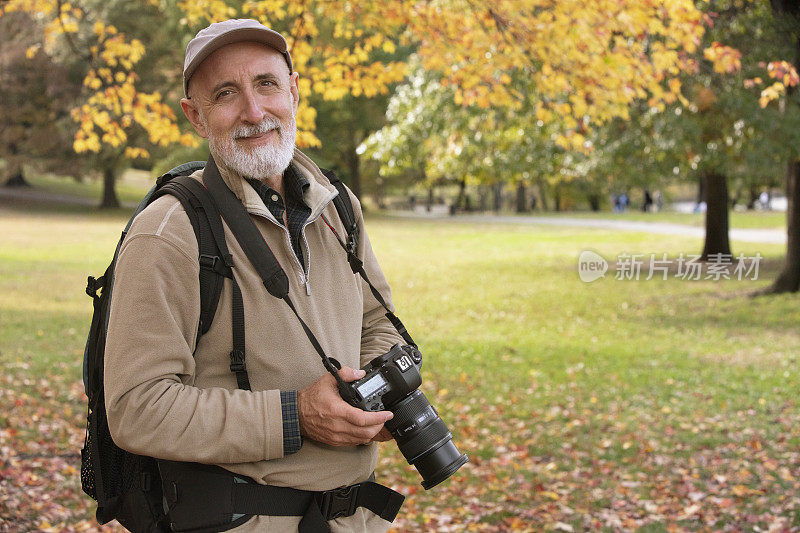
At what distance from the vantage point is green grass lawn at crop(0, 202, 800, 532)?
20.0 feet

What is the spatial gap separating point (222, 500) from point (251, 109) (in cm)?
104

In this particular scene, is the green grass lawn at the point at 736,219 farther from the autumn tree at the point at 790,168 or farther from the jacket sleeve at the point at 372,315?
the jacket sleeve at the point at 372,315

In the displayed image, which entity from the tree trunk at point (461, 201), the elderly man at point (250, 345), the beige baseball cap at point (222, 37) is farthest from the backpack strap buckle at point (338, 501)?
the tree trunk at point (461, 201)

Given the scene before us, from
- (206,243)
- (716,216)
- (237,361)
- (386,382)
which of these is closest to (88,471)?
(237,361)

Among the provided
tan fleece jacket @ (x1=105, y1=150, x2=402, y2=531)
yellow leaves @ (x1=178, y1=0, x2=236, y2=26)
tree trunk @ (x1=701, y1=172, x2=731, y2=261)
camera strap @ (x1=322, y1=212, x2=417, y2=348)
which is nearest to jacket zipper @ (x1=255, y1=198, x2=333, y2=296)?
tan fleece jacket @ (x1=105, y1=150, x2=402, y2=531)

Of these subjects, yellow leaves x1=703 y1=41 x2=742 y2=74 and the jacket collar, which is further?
yellow leaves x1=703 y1=41 x2=742 y2=74

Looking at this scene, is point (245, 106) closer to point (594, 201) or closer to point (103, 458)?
point (103, 458)

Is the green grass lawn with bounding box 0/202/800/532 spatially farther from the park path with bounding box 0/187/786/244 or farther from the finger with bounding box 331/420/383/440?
the park path with bounding box 0/187/786/244

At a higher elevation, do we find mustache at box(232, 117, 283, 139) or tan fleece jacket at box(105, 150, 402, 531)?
mustache at box(232, 117, 283, 139)

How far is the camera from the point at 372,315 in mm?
2670

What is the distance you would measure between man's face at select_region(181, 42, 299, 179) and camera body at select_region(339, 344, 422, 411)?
614mm

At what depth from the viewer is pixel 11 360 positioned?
10539 mm

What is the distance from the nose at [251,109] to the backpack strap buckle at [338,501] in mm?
1027

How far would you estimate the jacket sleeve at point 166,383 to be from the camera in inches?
77.9
